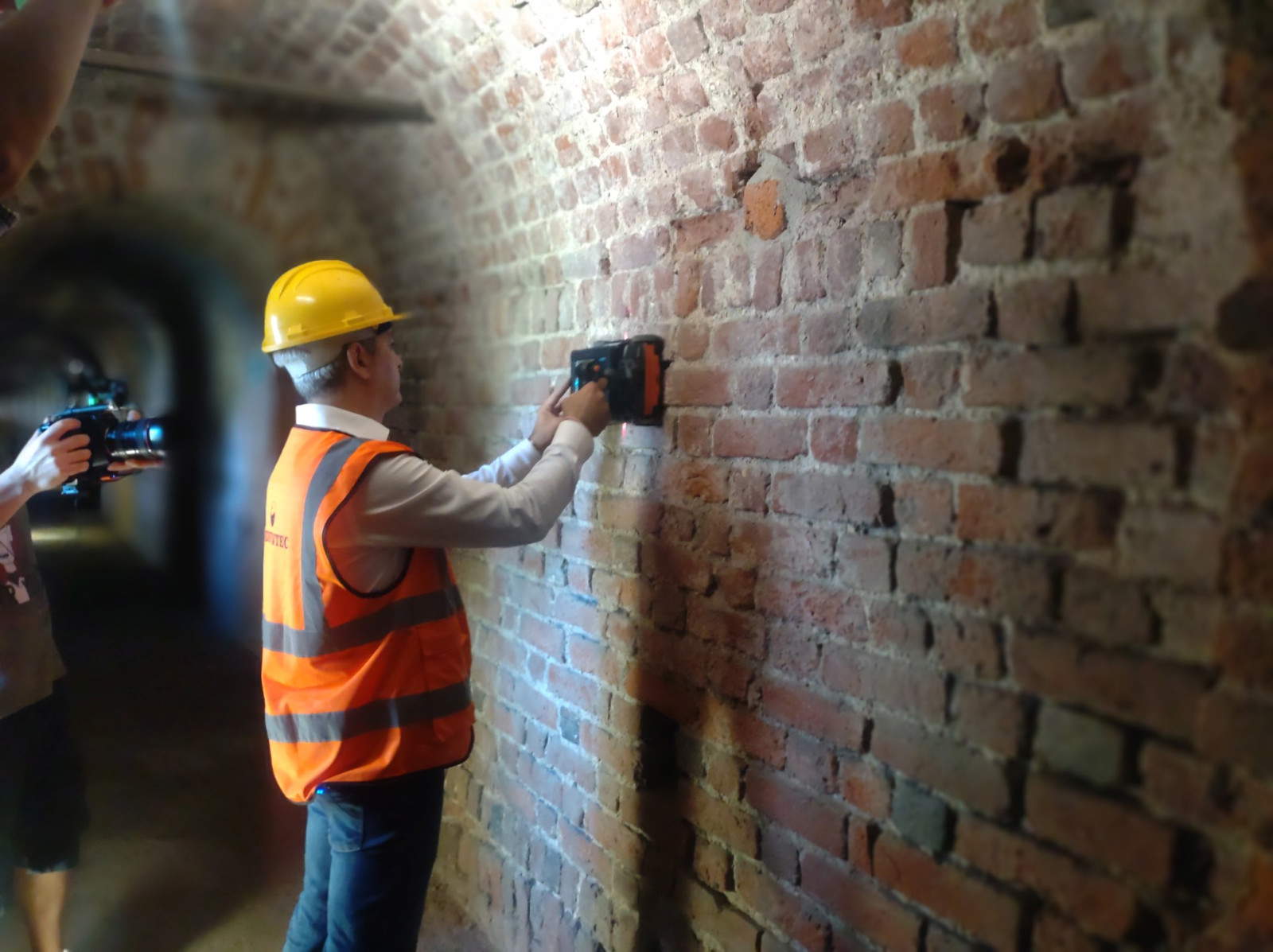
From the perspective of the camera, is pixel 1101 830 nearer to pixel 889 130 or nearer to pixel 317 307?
pixel 889 130

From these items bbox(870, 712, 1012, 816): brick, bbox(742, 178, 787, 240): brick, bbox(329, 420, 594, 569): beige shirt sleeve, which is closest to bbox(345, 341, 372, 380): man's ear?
bbox(329, 420, 594, 569): beige shirt sleeve

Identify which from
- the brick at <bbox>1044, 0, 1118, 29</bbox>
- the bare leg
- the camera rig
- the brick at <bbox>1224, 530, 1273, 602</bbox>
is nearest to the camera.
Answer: the brick at <bbox>1224, 530, 1273, 602</bbox>

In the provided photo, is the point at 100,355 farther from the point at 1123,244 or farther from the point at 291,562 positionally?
the point at 1123,244

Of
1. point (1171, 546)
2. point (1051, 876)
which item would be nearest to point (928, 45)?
point (1171, 546)

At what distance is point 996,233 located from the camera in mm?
1198

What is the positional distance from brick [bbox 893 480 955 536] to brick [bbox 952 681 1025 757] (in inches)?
9.8

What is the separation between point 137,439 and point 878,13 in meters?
2.12

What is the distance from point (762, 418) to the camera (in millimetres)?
1632

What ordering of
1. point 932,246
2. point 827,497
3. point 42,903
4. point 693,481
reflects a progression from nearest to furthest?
point 932,246
point 827,497
point 693,481
point 42,903

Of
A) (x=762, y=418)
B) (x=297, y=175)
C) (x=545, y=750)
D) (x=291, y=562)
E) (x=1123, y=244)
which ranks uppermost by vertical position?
(x=297, y=175)

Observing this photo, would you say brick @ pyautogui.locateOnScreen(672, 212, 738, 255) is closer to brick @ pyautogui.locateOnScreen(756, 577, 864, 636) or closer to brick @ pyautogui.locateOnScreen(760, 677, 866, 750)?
brick @ pyautogui.locateOnScreen(756, 577, 864, 636)

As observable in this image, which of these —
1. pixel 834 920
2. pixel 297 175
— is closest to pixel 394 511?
pixel 834 920

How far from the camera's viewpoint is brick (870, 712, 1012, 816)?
48.4 inches

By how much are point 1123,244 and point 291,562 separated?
64.4 inches
